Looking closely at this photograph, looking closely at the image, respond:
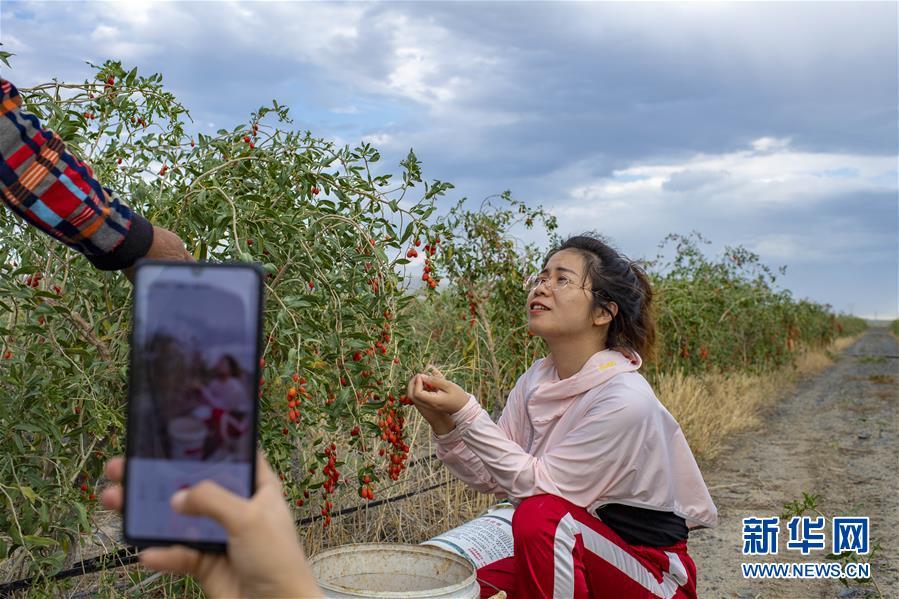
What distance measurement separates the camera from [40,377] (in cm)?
229

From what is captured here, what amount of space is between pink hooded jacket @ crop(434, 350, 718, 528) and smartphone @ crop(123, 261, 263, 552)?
5.05ft

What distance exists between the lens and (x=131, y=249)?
1.32m

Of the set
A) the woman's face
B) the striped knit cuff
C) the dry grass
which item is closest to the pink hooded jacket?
the woman's face

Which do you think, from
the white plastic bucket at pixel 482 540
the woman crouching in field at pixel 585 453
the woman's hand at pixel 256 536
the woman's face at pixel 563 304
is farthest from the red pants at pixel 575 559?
the woman's hand at pixel 256 536

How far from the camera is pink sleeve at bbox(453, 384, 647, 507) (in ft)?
Answer: 7.31

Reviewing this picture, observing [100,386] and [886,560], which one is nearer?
[100,386]

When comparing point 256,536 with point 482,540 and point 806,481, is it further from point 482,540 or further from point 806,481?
point 806,481

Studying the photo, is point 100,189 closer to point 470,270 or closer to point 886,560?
point 470,270

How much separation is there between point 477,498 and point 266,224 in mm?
2206

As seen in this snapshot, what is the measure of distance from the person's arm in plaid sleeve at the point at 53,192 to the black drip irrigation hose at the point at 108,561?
4.80 feet

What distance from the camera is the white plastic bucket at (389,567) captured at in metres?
2.03

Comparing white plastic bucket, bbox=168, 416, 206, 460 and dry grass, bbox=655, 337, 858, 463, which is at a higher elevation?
white plastic bucket, bbox=168, 416, 206, 460

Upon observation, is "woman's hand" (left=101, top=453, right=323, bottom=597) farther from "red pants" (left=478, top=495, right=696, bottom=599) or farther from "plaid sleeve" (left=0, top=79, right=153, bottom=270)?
"red pants" (left=478, top=495, right=696, bottom=599)

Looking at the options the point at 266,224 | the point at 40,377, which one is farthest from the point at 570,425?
the point at 40,377
